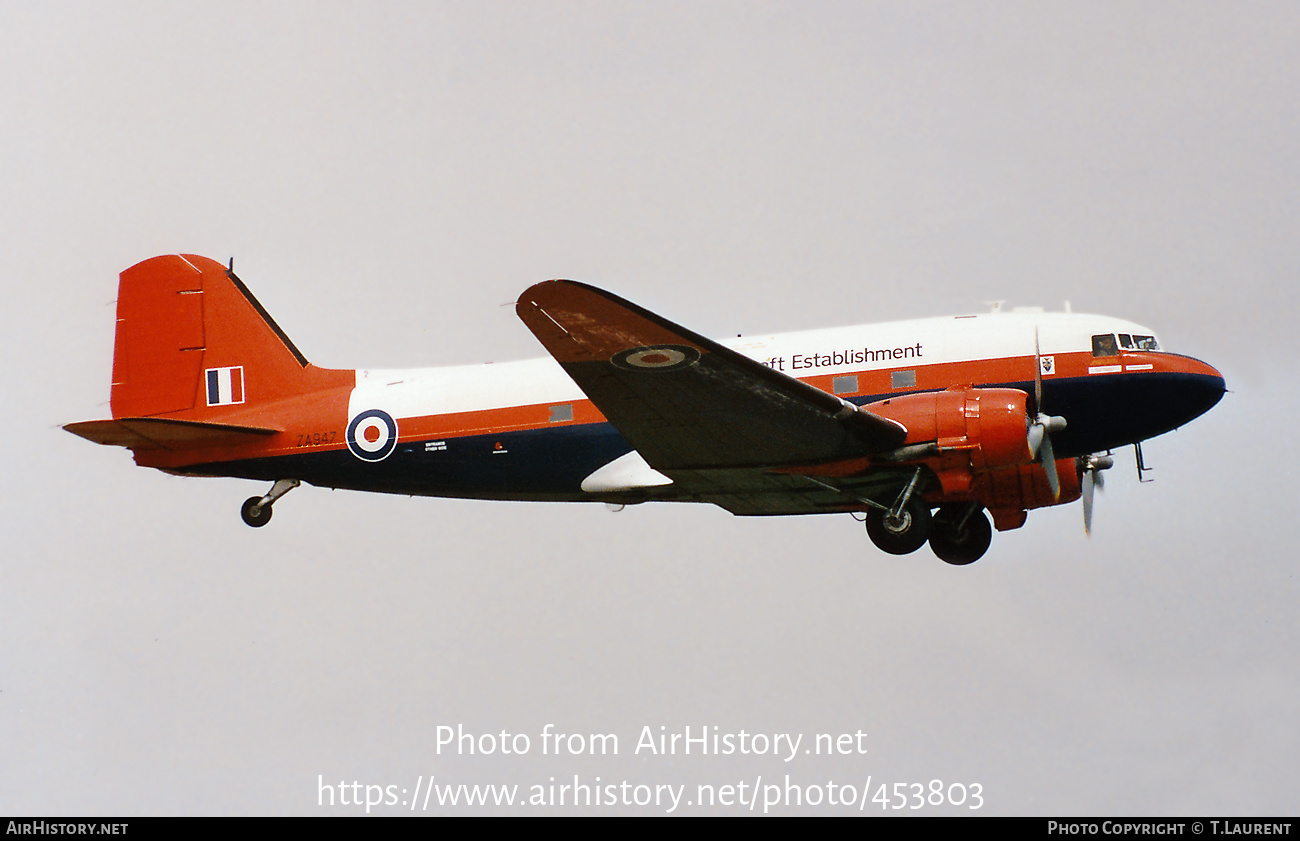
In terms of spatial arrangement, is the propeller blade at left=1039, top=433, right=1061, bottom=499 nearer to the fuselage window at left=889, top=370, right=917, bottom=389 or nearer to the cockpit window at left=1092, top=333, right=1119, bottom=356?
the cockpit window at left=1092, top=333, right=1119, bottom=356

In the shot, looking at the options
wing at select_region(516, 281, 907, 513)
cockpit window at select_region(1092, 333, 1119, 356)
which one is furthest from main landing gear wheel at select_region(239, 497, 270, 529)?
cockpit window at select_region(1092, 333, 1119, 356)

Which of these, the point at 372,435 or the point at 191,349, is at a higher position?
the point at 191,349

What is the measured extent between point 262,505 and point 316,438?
1296 mm

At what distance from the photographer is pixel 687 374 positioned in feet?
53.2

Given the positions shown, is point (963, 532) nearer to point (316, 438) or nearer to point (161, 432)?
point (316, 438)

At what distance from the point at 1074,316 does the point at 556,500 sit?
7.30 metres

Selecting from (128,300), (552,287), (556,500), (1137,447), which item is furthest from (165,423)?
(1137,447)

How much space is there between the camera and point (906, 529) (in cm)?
1761

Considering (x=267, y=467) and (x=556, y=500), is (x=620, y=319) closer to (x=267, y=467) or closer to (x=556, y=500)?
(x=556, y=500)

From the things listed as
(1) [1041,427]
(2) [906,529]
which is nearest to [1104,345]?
(1) [1041,427]

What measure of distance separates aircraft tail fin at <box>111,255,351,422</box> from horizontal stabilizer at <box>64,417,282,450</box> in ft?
3.18

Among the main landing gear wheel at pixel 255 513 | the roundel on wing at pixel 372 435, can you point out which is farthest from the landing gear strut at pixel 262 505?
the roundel on wing at pixel 372 435

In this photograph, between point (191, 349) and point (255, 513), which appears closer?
point (255, 513)
